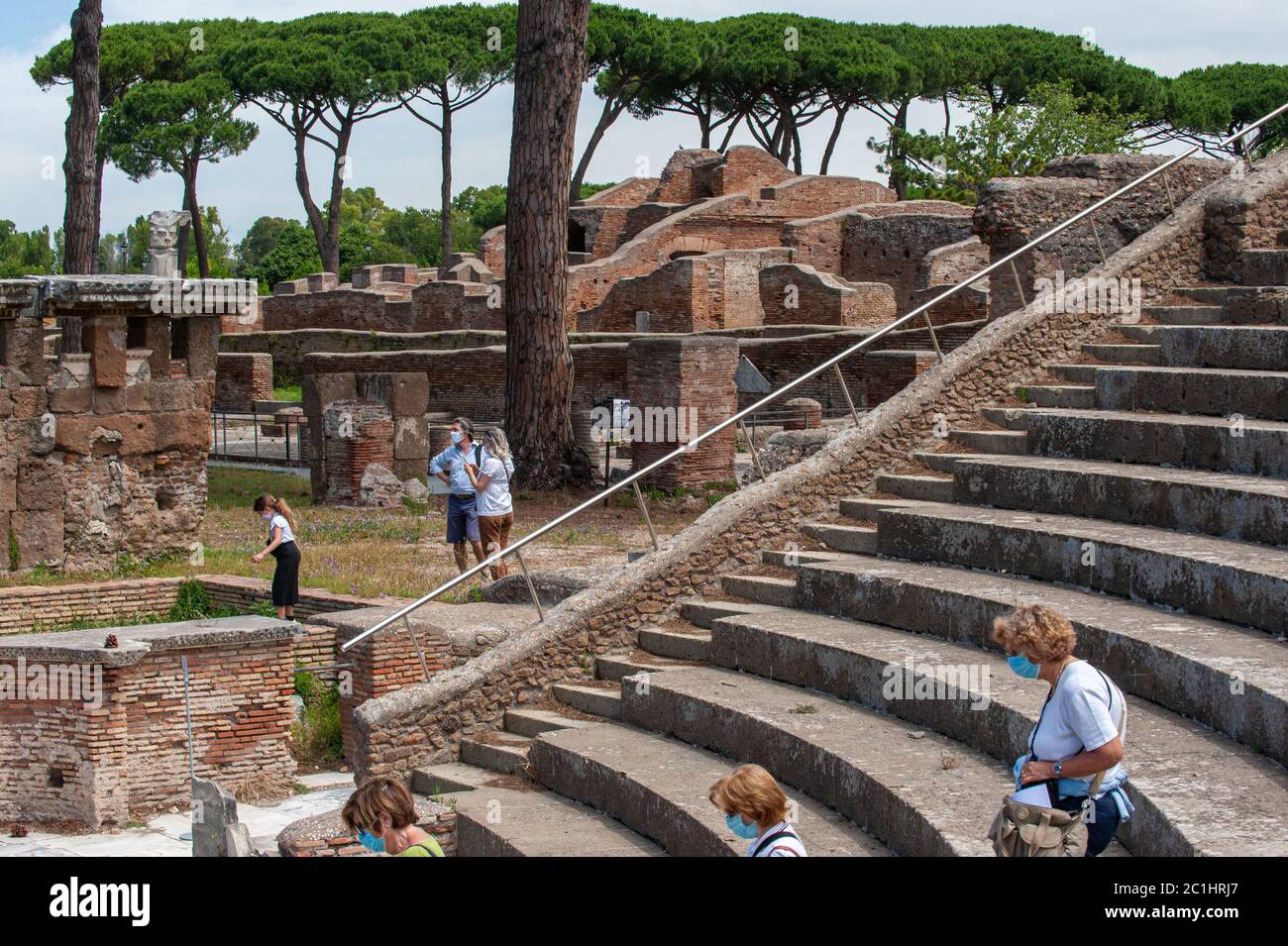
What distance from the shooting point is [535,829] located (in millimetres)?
7777

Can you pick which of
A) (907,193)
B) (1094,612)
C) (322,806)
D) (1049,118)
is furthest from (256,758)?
(907,193)

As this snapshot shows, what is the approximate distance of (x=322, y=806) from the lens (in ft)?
33.7

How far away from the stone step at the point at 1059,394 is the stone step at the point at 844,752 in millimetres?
2993

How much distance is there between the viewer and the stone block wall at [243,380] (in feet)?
111

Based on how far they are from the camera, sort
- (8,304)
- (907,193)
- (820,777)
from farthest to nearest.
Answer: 1. (907,193)
2. (8,304)
3. (820,777)

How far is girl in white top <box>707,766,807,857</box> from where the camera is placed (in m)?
4.73

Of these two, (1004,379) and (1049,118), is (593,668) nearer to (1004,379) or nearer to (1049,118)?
(1004,379)

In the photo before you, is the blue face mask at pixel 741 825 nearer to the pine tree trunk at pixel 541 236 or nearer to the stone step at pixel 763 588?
the stone step at pixel 763 588

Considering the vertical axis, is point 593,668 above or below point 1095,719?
below

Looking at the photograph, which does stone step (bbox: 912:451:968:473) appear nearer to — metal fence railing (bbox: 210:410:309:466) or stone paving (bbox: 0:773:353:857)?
stone paving (bbox: 0:773:353:857)

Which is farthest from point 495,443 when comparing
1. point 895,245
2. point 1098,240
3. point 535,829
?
point 895,245

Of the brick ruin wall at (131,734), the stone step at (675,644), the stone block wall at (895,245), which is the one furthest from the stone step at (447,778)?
the stone block wall at (895,245)

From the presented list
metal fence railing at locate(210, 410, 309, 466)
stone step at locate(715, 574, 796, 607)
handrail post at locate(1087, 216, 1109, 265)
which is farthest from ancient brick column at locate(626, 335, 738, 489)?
stone step at locate(715, 574, 796, 607)

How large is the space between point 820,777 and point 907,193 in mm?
46738
